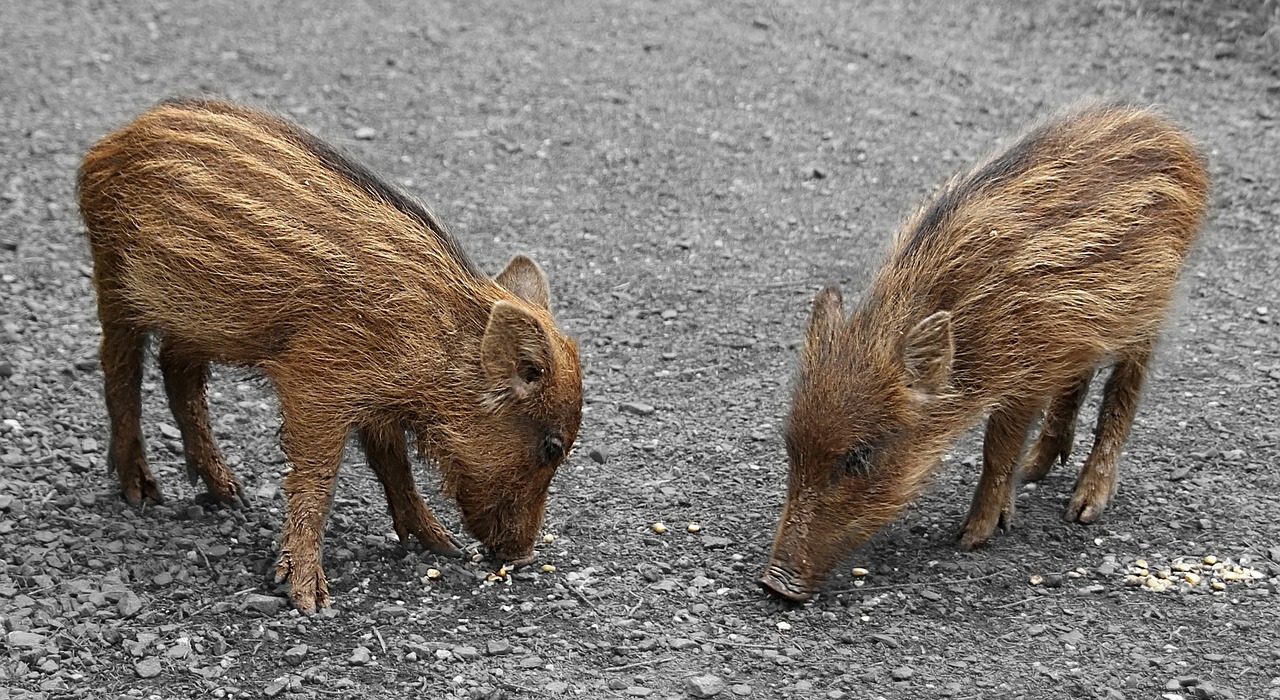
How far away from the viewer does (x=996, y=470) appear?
5.52m

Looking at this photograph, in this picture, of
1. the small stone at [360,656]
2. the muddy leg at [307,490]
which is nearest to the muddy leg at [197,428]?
the muddy leg at [307,490]

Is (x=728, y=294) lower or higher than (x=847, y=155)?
lower

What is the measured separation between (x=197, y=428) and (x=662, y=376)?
7.49ft

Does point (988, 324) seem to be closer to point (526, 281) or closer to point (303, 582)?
point (526, 281)

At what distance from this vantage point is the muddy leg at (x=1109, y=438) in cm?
579

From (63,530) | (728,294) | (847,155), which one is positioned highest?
(847,155)

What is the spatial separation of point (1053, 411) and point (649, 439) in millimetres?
1750

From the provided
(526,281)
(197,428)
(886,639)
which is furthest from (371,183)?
(886,639)

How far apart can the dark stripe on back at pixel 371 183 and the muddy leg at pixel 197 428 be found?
98 cm

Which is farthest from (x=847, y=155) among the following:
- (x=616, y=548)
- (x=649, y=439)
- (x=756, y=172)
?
(x=616, y=548)

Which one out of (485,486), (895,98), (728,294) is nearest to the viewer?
(485,486)

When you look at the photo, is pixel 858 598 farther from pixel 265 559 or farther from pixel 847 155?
pixel 847 155

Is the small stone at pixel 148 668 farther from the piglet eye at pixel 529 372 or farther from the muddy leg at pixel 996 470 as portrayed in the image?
the muddy leg at pixel 996 470

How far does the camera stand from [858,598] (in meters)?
5.25
